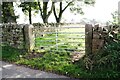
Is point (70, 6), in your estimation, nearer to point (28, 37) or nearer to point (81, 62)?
point (28, 37)

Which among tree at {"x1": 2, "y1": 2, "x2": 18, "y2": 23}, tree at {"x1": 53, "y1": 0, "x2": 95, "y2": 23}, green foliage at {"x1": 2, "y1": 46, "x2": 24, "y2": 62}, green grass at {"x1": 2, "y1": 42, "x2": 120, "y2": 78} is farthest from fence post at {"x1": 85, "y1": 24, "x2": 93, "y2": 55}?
tree at {"x1": 53, "y1": 0, "x2": 95, "y2": 23}

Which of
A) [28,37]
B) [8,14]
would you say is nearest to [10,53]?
[28,37]

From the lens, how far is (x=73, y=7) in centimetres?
2981

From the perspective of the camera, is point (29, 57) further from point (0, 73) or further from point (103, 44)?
point (103, 44)

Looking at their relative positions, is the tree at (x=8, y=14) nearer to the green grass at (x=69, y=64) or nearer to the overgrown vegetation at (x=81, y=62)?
the green grass at (x=69, y=64)

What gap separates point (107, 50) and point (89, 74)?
96 centimetres

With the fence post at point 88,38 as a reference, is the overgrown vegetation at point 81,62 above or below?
below

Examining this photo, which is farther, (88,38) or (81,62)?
(88,38)

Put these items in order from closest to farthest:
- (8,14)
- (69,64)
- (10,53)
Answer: (69,64) → (10,53) → (8,14)

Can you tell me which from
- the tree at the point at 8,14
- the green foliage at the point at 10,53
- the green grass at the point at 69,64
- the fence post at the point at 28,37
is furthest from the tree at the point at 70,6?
A: the green grass at the point at 69,64

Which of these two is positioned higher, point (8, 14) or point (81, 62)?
point (8, 14)

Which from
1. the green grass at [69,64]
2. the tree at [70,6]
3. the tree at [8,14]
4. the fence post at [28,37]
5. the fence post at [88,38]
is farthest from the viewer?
the tree at [70,6]

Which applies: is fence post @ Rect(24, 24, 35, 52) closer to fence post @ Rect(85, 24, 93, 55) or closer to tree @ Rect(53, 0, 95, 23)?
fence post @ Rect(85, 24, 93, 55)

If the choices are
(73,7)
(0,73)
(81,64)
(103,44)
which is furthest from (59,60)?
(73,7)
